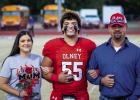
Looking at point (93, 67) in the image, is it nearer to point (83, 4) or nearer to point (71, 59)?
point (71, 59)

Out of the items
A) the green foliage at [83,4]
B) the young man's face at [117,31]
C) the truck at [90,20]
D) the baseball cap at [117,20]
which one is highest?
the green foliage at [83,4]

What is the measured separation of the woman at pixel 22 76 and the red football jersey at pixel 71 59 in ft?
0.89

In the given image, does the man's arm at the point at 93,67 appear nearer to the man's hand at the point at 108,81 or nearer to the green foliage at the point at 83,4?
the man's hand at the point at 108,81

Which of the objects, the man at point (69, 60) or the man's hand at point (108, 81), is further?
the man at point (69, 60)

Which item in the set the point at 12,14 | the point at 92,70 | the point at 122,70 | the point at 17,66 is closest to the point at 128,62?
the point at 122,70

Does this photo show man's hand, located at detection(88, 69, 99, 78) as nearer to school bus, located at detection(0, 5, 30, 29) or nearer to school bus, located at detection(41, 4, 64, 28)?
school bus, located at detection(0, 5, 30, 29)

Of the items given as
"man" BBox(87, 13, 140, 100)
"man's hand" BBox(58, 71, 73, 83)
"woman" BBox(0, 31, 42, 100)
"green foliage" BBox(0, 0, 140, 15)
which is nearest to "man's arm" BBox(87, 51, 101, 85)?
"man" BBox(87, 13, 140, 100)

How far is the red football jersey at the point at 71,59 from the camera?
17.7 ft

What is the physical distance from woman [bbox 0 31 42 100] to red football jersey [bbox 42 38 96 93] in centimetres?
27

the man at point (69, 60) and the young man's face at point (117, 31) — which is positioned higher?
the young man's face at point (117, 31)

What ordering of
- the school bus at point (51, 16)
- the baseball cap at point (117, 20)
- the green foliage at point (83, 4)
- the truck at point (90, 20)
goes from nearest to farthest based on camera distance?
the baseball cap at point (117, 20) → the truck at point (90, 20) → the school bus at point (51, 16) → the green foliage at point (83, 4)

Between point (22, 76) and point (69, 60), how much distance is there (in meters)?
0.59

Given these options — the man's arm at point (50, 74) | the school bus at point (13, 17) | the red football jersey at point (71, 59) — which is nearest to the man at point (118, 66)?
the red football jersey at point (71, 59)

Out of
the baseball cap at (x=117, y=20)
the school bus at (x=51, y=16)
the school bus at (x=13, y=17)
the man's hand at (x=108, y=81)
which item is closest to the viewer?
the man's hand at (x=108, y=81)
